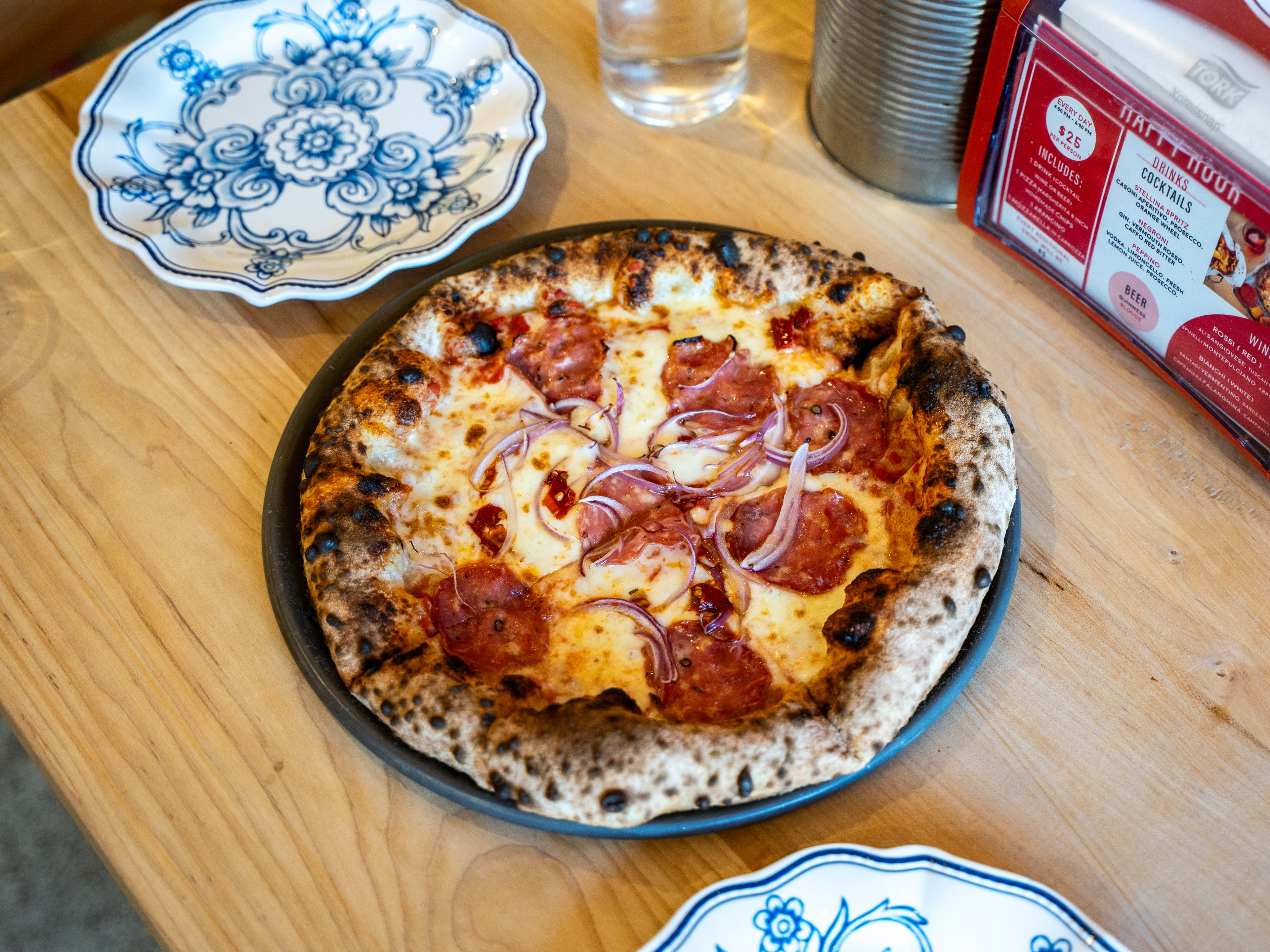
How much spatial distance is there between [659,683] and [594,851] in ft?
0.62

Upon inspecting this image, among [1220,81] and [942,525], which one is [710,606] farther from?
[1220,81]

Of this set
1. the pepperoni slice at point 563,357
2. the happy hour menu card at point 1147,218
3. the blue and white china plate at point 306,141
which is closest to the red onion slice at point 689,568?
the pepperoni slice at point 563,357

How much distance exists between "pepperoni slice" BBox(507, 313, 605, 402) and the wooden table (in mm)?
313

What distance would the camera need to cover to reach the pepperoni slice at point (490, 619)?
115 centimetres

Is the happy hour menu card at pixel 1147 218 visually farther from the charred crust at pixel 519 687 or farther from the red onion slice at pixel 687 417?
the charred crust at pixel 519 687

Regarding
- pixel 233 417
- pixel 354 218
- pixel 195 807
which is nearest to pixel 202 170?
pixel 354 218

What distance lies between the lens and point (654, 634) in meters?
1.15

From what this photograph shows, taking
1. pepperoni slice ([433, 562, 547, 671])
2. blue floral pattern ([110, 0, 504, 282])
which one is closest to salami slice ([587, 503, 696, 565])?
pepperoni slice ([433, 562, 547, 671])

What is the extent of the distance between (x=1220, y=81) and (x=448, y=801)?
1140 mm

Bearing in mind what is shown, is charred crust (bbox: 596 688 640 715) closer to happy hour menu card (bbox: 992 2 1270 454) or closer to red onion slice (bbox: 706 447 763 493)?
red onion slice (bbox: 706 447 763 493)

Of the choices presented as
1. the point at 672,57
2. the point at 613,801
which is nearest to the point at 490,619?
the point at 613,801

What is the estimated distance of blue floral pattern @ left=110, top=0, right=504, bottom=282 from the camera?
5.25 ft

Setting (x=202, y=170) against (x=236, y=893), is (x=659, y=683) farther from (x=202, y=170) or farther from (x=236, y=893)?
(x=202, y=170)

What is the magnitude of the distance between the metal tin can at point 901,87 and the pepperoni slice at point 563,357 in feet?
1.78
